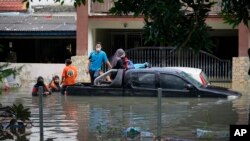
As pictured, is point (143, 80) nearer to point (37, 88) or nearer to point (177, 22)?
point (37, 88)

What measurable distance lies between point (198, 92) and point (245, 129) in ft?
33.9

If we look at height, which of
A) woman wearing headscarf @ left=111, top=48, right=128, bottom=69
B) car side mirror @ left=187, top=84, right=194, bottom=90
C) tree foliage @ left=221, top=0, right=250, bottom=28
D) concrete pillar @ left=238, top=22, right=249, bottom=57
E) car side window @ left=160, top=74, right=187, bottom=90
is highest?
tree foliage @ left=221, top=0, right=250, bottom=28

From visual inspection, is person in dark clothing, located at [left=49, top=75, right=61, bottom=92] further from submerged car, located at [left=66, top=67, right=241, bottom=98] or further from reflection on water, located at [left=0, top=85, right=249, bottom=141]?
submerged car, located at [left=66, top=67, right=241, bottom=98]

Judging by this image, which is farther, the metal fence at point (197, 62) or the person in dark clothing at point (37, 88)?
the metal fence at point (197, 62)

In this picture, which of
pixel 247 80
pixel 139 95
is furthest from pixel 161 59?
pixel 139 95

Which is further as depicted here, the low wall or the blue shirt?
the low wall

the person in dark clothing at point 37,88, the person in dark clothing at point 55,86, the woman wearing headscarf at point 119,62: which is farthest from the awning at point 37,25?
the person in dark clothing at point 37,88

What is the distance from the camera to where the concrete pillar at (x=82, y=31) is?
2989 centimetres

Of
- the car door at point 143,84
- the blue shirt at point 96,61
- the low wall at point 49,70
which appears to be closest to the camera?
the car door at point 143,84

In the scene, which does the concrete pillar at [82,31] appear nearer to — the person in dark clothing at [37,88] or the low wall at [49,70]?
the low wall at [49,70]

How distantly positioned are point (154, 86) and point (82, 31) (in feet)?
39.3

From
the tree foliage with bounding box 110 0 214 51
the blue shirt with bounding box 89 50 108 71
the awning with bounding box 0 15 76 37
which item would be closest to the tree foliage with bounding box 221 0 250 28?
the tree foliage with bounding box 110 0 214 51

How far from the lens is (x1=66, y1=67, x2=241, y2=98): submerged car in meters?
18.2

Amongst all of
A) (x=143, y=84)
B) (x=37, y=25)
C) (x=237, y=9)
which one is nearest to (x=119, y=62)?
(x=143, y=84)
